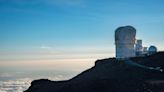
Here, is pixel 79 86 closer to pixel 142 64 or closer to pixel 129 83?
pixel 129 83

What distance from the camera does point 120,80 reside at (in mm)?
67438

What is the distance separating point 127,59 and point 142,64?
7689 mm

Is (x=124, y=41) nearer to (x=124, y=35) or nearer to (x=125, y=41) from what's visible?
(x=125, y=41)

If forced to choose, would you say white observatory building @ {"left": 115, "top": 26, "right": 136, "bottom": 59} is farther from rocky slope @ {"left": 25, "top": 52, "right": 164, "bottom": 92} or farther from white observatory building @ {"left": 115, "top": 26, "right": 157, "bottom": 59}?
rocky slope @ {"left": 25, "top": 52, "right": 164, "bottom": 92}

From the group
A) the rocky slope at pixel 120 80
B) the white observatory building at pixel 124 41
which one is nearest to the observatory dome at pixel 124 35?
the white observatory building at pixel 124 41

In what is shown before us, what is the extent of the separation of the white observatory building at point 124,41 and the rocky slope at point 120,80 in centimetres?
285

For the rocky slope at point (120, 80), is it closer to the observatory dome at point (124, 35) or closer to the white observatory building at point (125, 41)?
the white observatory building at point (125, 41)

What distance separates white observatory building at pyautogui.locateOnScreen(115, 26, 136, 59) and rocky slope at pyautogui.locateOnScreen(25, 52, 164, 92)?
112 inches

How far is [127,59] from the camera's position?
87.1 meters

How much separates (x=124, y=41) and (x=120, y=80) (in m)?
22.3

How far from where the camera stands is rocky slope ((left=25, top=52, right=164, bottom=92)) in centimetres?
6244

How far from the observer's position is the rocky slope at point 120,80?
62438 mm

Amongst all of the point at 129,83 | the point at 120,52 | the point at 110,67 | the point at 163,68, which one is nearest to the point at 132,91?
the point at 129,83

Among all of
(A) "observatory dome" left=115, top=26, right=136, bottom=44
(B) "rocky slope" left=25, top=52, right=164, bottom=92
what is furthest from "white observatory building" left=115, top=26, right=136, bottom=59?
(B) "rocky slope" left=25, top=52, right=164, bottom=92
